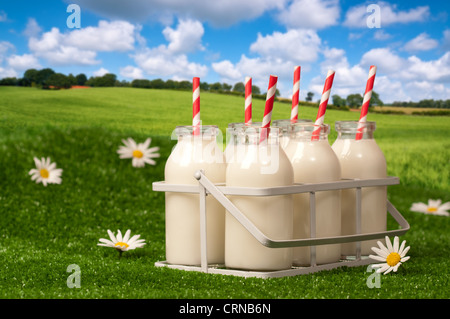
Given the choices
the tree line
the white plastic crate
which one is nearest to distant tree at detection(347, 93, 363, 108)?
the tree line

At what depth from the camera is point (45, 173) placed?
4.88 m

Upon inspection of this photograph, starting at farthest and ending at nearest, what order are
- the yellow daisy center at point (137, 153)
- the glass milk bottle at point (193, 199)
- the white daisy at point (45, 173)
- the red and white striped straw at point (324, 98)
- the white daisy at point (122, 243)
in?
1. the yellow daisy center at point (137, 153)
2. the white daisy at point (45, 173)
3. the white daisy at point (122, 243)
4. the red and white striped straw at point (324, 98)
5. the glass milk bottle at point (193, 199)

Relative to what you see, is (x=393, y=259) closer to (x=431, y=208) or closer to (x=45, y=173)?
(x=431, y=208)

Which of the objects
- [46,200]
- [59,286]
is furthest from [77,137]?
[59,286]

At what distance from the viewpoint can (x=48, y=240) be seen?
12.5 feet

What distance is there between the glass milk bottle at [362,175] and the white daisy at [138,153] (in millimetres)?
2669

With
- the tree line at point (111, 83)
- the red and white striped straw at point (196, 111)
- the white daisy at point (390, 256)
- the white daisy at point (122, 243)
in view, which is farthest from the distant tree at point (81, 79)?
the white daisy at point (390, 256)

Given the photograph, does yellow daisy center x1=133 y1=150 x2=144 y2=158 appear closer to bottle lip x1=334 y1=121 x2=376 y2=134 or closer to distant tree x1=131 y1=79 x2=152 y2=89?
bottle lip x1=334 y1=121 x2=376 y2=134

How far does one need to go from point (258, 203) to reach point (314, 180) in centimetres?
37

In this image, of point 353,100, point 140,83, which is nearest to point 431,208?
point 353,100

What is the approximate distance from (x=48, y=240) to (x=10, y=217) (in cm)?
60

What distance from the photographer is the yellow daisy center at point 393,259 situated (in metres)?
2.80

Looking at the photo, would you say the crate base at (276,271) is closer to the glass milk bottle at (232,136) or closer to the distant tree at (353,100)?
the glass milk bottle at (232,136)

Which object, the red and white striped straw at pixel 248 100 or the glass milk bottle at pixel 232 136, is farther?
the red and white striped straw at pixel 248 100
